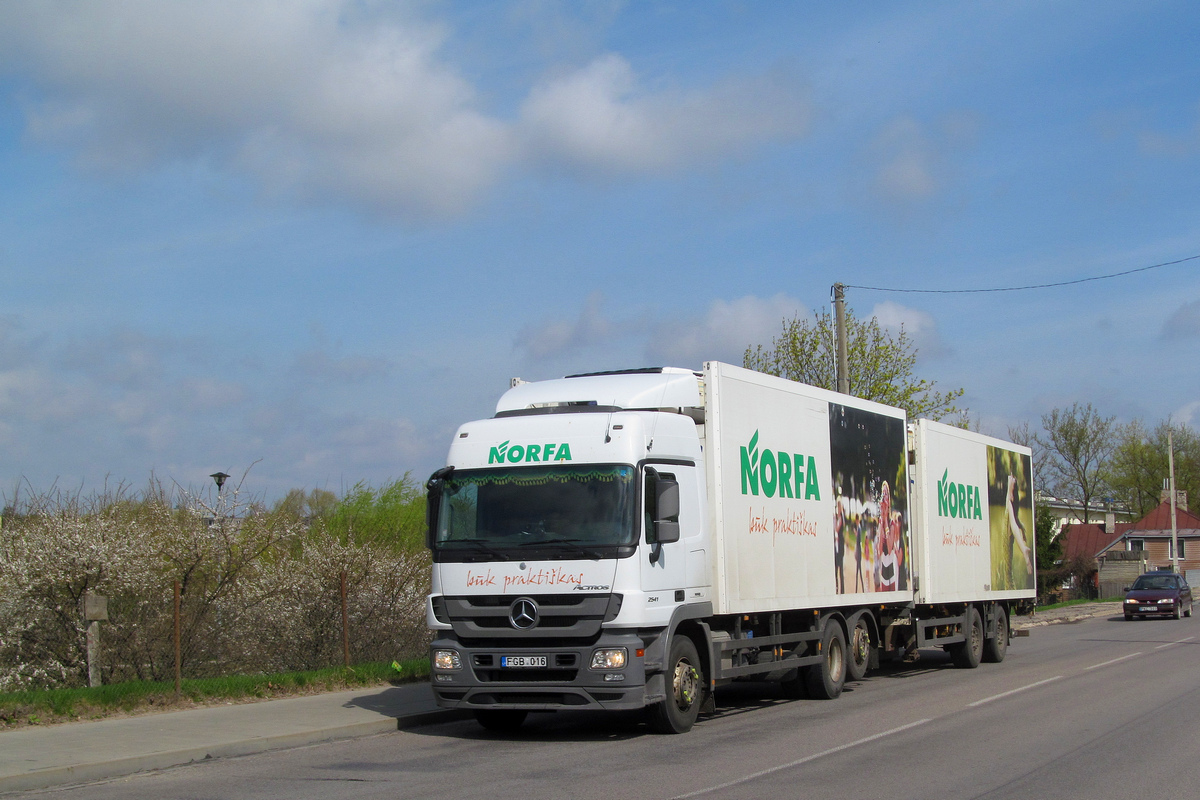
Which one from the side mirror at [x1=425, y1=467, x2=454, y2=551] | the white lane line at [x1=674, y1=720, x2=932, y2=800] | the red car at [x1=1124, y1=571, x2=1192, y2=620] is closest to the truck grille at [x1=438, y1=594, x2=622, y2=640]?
the side mirror at [x1=425, y1=467, x2=454, y2=551]

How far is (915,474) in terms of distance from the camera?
1762cm

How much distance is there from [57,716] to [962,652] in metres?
14.1

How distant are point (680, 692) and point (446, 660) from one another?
2.38 metres

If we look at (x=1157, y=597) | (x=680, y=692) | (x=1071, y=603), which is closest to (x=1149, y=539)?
(x=1071, y=603)

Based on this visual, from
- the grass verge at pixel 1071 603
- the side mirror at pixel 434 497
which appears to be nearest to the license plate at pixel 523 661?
the side mirror at pixel 434 497

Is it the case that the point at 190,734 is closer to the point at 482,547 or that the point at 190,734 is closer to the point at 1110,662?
the point at 482,547

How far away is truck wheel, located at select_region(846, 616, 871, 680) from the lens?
15219 mm

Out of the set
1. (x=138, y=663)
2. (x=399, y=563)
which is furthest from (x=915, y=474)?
(x=138, y=663)

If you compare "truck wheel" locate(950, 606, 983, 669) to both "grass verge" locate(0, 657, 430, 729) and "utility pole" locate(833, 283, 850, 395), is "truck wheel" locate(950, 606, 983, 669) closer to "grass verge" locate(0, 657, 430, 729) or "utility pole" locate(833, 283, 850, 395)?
"utility pole" locate(833, 283, 850, 395)

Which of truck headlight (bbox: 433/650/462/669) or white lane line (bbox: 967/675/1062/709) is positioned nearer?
truck headlight (bbox: 433/650/462/669)

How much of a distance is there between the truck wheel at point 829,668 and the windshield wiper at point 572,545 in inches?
187

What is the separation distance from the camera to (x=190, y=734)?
11.2 metres

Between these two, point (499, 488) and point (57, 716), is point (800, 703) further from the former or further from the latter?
point (57, 716)

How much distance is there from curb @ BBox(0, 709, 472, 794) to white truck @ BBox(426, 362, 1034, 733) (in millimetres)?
997
